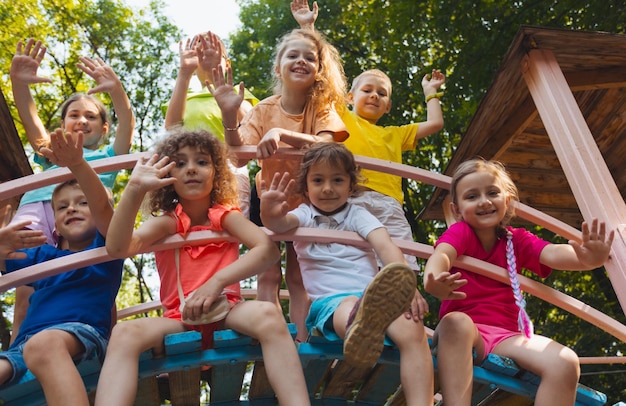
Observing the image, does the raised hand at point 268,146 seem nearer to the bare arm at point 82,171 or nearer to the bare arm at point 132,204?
the bare arm at point 132,204

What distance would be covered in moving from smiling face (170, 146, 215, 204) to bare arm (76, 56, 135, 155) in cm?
65

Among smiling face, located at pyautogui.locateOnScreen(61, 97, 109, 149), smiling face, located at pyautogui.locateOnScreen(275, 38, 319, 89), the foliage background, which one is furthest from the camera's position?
the foliage background

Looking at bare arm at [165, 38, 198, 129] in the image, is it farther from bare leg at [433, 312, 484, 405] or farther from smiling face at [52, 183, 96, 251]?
bare leg at [433, 312, 484, 405]

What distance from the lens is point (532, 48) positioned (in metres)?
4.48

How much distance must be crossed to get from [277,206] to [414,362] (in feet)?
2.95

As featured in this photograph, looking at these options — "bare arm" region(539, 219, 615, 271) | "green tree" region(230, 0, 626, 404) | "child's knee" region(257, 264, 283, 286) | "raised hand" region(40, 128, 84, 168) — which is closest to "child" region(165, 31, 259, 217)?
"child's knee" region(257, 264, 283, 286)

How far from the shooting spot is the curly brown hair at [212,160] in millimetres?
3506

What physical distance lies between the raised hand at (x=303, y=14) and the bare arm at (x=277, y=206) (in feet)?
7.19

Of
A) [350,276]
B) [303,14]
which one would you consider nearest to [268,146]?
[350,276]

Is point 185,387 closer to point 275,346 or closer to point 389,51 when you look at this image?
point 275,346

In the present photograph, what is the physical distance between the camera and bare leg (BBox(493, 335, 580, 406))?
296 centimetres

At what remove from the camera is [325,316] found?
3.11m

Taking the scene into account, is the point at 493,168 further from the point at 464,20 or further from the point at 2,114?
the point at 464,20

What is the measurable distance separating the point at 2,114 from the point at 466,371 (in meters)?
2.98
